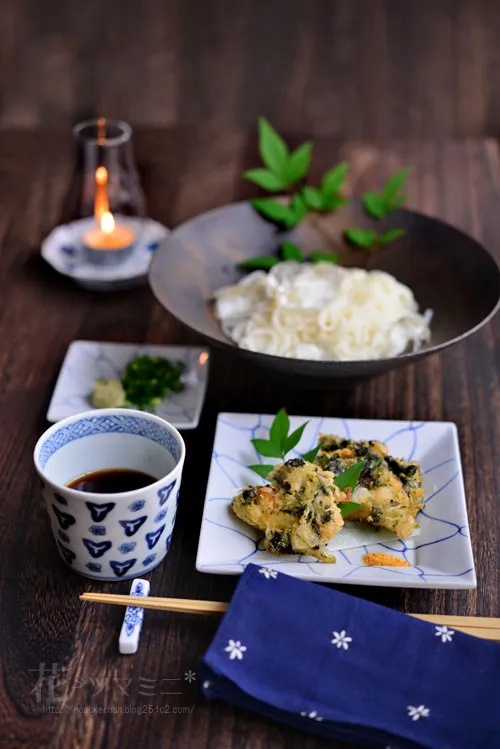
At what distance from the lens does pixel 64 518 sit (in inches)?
40.5

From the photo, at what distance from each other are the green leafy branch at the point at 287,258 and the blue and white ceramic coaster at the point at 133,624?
0.77m

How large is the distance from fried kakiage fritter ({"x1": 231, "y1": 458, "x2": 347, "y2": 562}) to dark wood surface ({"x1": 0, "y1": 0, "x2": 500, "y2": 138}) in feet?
6.93

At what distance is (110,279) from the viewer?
1.73 metres

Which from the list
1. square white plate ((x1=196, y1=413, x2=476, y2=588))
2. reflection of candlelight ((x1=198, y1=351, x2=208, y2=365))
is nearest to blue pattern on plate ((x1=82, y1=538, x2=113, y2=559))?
square white plate ((x1=196, y1=413, x2=476, y2=588))

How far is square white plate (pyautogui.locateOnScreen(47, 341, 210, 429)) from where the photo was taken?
139 cm

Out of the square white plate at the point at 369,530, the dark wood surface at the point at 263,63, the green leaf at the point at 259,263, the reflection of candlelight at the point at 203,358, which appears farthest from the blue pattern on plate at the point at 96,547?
the dark wood surface at the point at 263,63

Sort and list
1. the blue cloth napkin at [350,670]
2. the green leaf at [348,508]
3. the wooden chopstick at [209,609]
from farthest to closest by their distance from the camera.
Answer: the green leaf at [348,508] → the wooden chopstick at [209,609] → the blue cloth napkin at [350,670]

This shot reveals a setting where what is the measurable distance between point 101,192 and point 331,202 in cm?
53

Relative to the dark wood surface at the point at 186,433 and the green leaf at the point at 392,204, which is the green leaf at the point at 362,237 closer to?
the green leaf at the point at 392,204

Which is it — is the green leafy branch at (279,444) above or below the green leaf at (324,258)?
above

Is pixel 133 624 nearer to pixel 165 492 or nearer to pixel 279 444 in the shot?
pixel 165 492

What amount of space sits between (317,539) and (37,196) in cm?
136

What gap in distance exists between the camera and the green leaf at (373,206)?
1.73m

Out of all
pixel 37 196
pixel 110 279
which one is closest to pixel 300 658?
pixel 110 279
